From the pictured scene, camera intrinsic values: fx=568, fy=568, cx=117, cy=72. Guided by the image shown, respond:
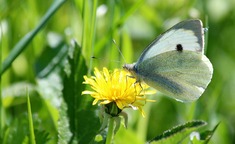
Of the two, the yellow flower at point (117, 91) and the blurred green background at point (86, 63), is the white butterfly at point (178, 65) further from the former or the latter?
the blurred green background at point (86, 63)

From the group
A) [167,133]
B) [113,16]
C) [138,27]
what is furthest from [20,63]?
[167,133]

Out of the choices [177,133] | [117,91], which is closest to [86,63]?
[117,91]

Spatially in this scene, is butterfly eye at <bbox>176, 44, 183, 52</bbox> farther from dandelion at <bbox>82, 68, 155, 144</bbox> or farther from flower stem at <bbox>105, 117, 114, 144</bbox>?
flower stem at <bbox>105, 117, 114, 144</bbox>

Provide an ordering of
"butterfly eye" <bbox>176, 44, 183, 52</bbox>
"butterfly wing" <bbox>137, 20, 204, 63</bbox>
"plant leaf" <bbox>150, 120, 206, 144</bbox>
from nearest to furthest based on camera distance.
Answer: "plant leaf" <bbox>150, 120, 206, 144</bbox>
"butterfly wing" <bbox>137, 20, 204, 63</bbox>
"butterfly eye" <bbox>176, 44, 183, 52</bbox>

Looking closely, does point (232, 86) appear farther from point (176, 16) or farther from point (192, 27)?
point (192, 27)

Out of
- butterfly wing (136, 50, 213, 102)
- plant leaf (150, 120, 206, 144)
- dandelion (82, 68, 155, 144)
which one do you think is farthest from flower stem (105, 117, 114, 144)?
butterfly wing (136, 50, 213, 102)

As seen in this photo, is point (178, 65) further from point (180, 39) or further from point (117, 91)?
point (117, 91)
